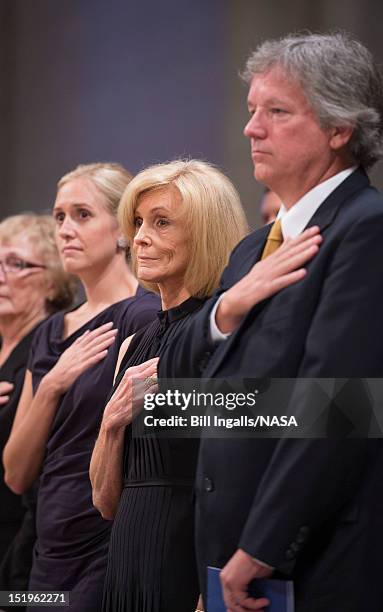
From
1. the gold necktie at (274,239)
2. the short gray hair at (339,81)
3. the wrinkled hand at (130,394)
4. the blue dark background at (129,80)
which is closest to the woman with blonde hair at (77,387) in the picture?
the wrinkled hand at (130,394)

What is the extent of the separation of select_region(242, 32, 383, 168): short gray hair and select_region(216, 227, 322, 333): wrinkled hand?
22 centimetres

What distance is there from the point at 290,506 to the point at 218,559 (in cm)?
25

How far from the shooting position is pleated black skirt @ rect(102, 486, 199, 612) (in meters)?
2.32

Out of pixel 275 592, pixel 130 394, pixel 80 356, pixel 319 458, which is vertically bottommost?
pixel 275 592

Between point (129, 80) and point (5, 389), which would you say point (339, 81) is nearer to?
point (5, 389)

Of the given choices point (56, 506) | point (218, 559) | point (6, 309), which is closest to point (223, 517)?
point (218, 559)

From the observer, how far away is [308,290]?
1835 millimetres

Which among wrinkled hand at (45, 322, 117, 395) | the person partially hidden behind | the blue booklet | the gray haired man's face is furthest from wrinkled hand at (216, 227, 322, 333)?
Answer: wrinkled hand at (45, 322, 117, 395)

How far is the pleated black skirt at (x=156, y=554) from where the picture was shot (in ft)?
7.61

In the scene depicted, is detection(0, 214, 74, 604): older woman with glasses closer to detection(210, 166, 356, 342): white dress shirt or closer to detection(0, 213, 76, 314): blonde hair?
detection(0, 213, 76, 314): blonde hair

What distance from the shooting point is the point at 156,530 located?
7.72 ft

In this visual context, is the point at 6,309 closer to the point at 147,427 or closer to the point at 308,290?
the point at 147,427

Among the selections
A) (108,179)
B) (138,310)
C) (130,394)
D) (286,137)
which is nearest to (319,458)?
(286,137)

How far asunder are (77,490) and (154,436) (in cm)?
78
